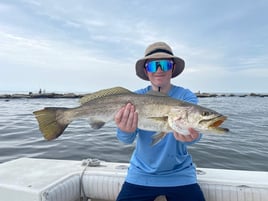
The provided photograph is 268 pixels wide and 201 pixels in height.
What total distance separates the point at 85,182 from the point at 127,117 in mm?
1543

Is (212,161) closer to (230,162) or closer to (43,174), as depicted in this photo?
(230,162)

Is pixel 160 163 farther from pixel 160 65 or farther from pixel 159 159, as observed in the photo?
pixel 160 65

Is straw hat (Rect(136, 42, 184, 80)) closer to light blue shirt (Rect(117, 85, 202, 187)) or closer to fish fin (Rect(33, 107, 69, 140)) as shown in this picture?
light blue shirt (Rect(117, 85, 202, 187))

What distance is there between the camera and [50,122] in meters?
3.43

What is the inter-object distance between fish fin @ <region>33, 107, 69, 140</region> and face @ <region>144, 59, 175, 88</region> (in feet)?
4.25

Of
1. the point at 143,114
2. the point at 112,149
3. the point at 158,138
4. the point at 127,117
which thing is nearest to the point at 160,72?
the point at 143,114

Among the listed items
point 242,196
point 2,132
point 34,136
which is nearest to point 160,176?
point 242,196

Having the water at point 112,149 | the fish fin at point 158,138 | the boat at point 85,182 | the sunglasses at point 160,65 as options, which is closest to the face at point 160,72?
the sunglasses at point 160,65

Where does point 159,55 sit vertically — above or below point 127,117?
above

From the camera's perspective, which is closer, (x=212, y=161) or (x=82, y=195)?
(x=82, y=195)

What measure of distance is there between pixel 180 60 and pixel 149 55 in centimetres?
48

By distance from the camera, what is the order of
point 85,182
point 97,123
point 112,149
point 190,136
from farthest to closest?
point 112,149
point 85,182
point 97,123
point 190,136

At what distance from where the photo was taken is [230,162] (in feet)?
28.8

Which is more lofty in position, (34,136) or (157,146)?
(157,146)
